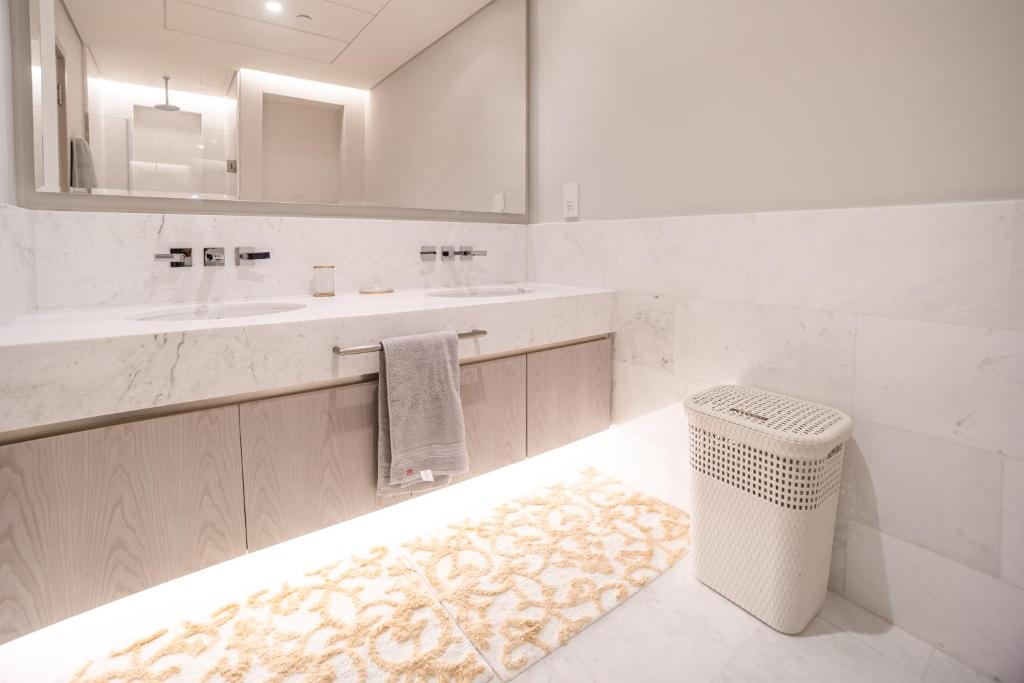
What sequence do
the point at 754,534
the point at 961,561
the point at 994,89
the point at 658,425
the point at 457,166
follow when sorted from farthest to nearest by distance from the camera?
the point at 457,166, the point at 658,425, the point at 754,534, the point at 961,561, the point at 994,89

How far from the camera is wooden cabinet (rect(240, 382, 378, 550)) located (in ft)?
3.87

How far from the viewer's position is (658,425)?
1.87 metres

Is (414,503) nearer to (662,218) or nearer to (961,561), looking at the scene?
(662,218)

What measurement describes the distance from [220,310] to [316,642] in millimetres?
956

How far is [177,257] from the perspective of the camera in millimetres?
1476

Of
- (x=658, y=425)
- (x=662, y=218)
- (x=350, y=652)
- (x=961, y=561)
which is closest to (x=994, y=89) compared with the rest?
(x=662, y=218)

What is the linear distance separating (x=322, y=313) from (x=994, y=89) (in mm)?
1593

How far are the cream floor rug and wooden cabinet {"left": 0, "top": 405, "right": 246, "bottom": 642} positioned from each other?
252 mm

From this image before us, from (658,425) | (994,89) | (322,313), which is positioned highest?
(994,89)

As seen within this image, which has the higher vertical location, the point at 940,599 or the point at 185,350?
the point at 185,350

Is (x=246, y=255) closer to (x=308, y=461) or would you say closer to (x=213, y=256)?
(x=213, y=256)

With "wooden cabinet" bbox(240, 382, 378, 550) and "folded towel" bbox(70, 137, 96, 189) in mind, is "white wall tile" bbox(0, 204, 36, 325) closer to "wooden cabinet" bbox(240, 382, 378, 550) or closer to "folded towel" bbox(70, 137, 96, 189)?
"folded towel" bbox(70, 137, 96, 189)

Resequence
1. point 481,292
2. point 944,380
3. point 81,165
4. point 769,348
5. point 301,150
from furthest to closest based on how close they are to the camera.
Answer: point 481,292 < point 301,150 < point 769,348 < point 81,165 < point 944,380

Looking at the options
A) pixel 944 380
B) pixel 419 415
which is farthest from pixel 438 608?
pixel 944 380
